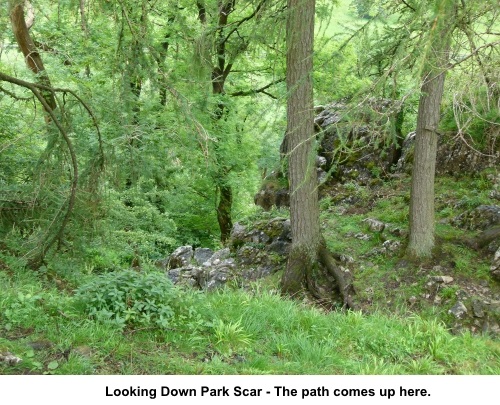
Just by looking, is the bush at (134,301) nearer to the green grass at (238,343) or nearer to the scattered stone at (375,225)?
the green grass at (238,343)

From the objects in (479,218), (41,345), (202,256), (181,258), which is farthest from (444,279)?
(41,345)

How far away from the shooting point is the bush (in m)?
4.70

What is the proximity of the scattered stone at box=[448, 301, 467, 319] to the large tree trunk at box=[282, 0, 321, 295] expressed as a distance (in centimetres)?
240

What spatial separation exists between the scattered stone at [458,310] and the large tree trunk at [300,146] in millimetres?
2403

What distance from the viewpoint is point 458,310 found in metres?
7.71

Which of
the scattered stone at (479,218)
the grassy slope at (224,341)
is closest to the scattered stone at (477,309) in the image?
the grassy slope at (224,341)

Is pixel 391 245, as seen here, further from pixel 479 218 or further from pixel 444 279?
pixel 479 218

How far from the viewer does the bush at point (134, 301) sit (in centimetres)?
470

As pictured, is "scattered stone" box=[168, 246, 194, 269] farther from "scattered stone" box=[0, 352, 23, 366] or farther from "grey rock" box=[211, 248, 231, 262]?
"scattered stone" box=[0, 352, 23, 366]

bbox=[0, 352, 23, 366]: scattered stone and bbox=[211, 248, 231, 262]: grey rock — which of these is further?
bbox=[211, 248, 231, 262]: grey rock

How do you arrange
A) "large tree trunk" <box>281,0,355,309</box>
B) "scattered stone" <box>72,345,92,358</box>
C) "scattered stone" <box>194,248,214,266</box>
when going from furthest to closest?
"scattered stone" <box>194,248,214,266</box>
"large tree trunk" <box>281,0,355,309</box>
"scattered stone" <box>72,345,92,358</box>

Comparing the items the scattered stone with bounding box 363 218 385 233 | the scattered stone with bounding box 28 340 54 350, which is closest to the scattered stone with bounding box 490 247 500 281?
the scattered stone with bounding box 363 218 385 233

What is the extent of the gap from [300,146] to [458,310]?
356cm

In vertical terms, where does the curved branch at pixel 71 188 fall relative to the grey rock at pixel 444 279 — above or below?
above
